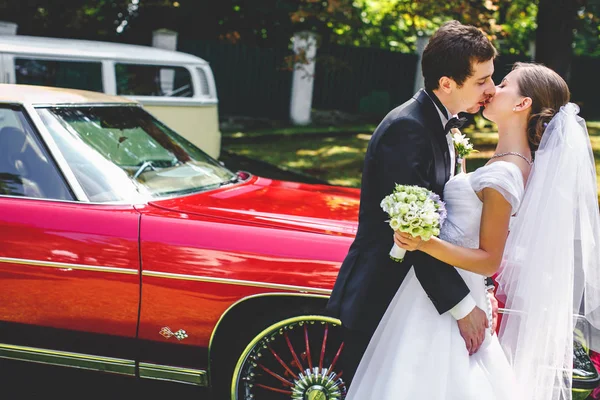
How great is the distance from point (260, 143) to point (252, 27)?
5.16 metres

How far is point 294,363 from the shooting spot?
308 cm

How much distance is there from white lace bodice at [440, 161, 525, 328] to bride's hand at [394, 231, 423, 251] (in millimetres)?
212

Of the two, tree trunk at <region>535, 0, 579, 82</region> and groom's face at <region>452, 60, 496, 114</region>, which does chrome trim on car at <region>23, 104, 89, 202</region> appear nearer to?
groom's face at <region>452, 60, 496, 114</region>

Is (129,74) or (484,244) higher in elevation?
(484,244)

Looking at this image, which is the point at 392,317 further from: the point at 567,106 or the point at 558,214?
the point at 567,106

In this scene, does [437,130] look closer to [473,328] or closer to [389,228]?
[389,228]

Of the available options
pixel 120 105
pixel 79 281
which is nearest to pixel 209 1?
pixel 120 105

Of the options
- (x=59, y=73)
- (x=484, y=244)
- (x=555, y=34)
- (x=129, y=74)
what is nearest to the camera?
(x=484, y=244)

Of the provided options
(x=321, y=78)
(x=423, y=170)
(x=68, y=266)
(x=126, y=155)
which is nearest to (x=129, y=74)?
(x=126, y=155)

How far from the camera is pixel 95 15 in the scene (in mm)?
17125

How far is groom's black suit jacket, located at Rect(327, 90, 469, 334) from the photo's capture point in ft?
7.32

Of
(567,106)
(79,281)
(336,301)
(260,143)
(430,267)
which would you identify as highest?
(567,106)

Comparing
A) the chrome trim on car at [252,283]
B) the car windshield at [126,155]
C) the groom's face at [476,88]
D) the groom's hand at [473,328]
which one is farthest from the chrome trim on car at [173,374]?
the groom's face at [476,88]

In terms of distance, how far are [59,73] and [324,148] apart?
6.14 m
